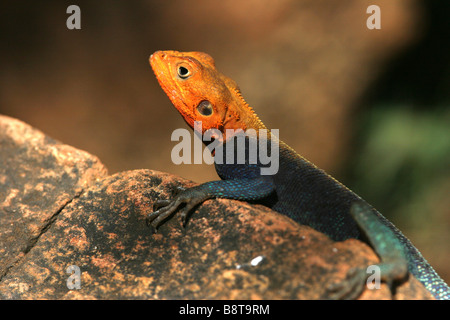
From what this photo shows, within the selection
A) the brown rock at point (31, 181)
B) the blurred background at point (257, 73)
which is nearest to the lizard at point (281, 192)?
the brown rock at point (31, 181)

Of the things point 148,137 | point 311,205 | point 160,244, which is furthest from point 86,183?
point 148,137

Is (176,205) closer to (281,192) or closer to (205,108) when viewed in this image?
(281,192)

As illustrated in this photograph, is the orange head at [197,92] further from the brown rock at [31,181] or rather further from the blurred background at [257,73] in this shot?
the blurred background at [257,73]

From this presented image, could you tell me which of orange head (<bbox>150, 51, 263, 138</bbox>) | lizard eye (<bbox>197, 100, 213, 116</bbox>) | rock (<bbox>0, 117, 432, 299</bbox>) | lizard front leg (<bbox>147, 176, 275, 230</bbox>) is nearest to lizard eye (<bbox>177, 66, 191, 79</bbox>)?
orange head (<bbox>150, 51, 263, 138</bbox>)

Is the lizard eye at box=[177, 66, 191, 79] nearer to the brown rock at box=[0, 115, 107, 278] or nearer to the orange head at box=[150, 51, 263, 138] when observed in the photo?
the orange head at box=[150, 51, 263, 138]

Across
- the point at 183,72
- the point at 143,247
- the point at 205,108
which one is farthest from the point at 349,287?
the point at 183,72

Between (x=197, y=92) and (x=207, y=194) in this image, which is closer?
(x=207, y=194)
